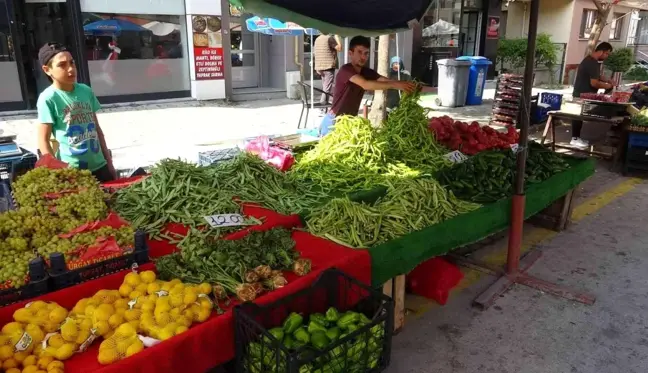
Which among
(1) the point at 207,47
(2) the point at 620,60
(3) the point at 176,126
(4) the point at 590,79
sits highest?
(1) the point at 207,47

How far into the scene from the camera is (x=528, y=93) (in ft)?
14.0

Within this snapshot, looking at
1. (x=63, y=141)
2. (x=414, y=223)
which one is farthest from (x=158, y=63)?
(x=414, y=223)

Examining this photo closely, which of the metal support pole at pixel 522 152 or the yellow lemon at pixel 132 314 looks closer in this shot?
the yellow lemon at pixel 132 314

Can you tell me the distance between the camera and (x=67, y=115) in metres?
4.07

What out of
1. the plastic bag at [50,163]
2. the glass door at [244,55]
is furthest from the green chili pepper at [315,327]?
the glass door at [244,55]

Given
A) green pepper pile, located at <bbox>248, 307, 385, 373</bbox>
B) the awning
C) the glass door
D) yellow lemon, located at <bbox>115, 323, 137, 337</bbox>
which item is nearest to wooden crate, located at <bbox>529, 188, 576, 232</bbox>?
the awning

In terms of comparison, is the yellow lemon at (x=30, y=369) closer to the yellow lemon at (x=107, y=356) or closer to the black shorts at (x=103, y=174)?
the yellow lemon at (x=107, y=356)

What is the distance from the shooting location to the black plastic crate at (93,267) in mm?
2549

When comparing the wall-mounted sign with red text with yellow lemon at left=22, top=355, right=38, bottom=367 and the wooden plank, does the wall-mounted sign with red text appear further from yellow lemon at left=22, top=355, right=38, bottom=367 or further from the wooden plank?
yellow lemon at left=22, top=355, right=38, bottom=367

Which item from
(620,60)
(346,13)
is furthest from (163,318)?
(620,60)

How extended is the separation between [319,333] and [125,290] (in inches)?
41.1

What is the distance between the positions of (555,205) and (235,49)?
11132mm

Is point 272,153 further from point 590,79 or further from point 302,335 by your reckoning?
point 590,79

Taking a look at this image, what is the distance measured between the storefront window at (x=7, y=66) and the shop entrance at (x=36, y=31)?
0.56 ft
